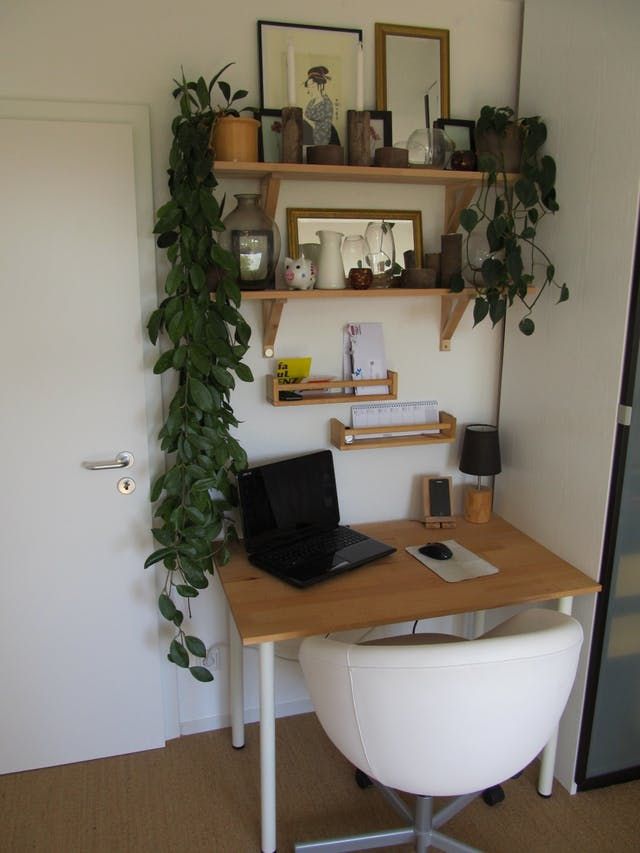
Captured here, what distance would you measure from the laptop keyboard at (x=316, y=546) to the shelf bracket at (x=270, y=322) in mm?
622

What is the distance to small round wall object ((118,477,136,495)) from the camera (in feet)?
7.49

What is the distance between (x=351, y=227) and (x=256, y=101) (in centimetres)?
47

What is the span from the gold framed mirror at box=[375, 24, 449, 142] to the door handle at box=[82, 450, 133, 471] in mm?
Answer: 1321

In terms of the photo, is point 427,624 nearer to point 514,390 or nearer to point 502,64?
point 514,390

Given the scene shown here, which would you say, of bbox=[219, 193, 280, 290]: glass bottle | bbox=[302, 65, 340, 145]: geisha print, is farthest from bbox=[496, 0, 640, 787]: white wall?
bbox=[219, 193, 280, 290]: glass bottle

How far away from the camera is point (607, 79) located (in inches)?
77.7

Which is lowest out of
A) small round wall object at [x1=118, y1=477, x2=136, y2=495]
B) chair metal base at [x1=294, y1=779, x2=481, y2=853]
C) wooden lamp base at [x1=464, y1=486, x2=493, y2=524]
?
chair metal base at [x1=294, y1=779, x2=481, y2=853]

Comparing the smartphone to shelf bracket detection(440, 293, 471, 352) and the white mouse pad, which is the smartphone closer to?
the white mouse pad

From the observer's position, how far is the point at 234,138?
1995mm

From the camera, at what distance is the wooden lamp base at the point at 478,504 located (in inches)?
101

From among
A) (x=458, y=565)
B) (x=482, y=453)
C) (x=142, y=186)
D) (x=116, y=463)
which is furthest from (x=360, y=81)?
(x=458, y=565)

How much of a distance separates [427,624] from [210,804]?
3.35ft

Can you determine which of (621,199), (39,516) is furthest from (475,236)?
(39,516)

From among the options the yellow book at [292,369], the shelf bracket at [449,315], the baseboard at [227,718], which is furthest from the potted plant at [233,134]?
the baseboard at [227,718]
